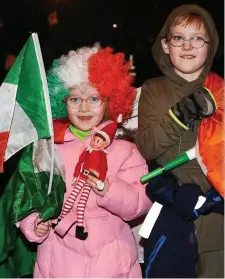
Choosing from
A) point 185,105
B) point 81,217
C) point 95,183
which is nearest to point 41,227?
point 81,217

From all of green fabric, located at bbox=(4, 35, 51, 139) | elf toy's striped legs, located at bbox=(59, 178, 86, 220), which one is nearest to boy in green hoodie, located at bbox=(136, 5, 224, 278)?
elf toy's striped legs, located at bbox=(59, 178, 86, 220)

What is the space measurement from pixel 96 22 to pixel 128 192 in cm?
380

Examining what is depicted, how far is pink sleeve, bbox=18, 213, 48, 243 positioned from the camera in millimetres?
2230

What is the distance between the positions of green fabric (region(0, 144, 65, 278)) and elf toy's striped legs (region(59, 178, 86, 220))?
0.08 feet

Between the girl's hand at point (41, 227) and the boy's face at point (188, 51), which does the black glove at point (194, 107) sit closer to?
the boy's face at point (188, 51)

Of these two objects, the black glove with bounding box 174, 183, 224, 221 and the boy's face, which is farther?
the boy's face

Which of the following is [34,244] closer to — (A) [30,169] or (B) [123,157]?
(A) [30,169]

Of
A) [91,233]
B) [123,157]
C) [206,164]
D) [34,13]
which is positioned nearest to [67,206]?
[91,233]

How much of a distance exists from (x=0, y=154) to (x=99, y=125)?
0.47 m

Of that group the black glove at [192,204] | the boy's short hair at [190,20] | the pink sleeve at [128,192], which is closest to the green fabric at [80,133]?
the pink sleeve at [128,192]

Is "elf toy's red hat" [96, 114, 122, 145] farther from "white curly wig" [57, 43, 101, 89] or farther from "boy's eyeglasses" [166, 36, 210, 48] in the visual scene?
"boy's eyeglasses" [166, 36, 210, 48]

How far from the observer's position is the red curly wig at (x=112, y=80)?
7.61 ft

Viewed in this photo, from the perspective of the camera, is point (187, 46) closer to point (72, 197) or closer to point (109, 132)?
point (109, 132)

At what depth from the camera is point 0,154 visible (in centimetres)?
224
